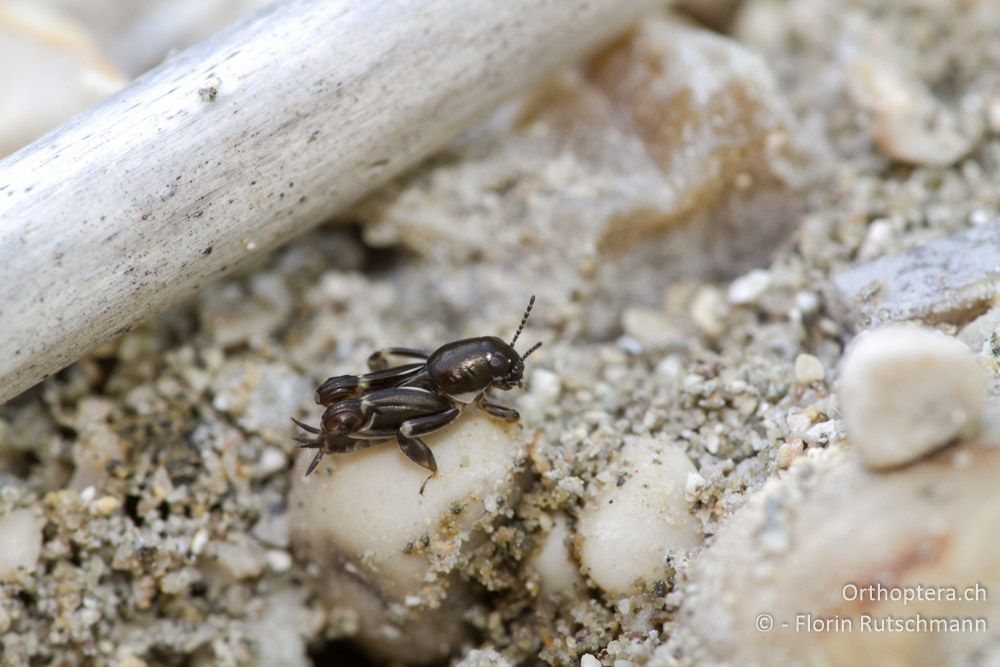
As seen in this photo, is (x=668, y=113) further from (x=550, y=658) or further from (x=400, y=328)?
(x=550, y=658)

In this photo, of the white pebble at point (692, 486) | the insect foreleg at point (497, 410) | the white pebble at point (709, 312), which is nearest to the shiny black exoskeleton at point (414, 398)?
the insect foreleg at point (497, 410)

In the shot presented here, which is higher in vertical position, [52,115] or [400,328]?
[52,115]

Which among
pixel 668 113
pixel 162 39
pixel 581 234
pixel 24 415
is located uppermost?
pixel 162 39

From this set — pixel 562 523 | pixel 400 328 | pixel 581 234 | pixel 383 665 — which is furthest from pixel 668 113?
pixel 383 665

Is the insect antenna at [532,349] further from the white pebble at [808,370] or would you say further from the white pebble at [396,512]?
the white pebble at [808,370]

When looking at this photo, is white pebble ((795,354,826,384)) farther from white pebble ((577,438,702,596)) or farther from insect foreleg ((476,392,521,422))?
insect foreleg ((476,392,521,422))

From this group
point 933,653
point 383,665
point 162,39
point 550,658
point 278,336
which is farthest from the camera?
point 162,39
